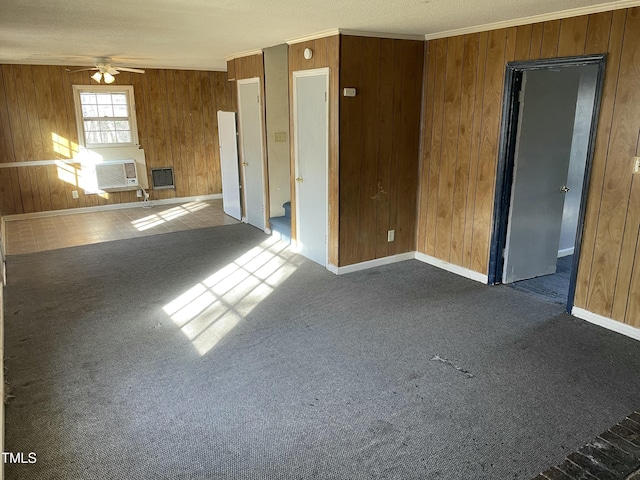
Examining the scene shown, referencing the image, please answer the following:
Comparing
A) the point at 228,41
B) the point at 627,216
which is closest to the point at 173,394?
the point at 627,216

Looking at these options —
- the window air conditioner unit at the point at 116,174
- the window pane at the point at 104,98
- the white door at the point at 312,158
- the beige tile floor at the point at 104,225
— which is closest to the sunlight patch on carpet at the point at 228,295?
the white door at the point at 312,158

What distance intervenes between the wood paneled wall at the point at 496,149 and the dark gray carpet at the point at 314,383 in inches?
16.2

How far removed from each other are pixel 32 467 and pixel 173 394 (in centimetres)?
77

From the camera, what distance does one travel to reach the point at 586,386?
2826 millimetres

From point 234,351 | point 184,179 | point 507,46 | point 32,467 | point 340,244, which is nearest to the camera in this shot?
point 32,467

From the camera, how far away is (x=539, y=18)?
12.0 feet

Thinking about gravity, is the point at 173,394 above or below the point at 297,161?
below

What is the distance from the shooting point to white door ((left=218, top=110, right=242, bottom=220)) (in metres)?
6.77

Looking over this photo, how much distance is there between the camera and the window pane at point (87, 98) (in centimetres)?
741

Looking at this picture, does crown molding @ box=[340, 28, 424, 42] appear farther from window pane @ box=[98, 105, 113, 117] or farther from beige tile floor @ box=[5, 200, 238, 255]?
window pane @ box=[98, 105, 113, 117]

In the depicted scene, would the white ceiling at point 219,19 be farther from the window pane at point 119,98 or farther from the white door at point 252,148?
the window pane at point 119,98

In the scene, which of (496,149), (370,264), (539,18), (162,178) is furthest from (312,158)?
(162,178)

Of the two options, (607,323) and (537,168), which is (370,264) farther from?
(607,323)

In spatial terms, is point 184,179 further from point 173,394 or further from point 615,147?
point 615,147
